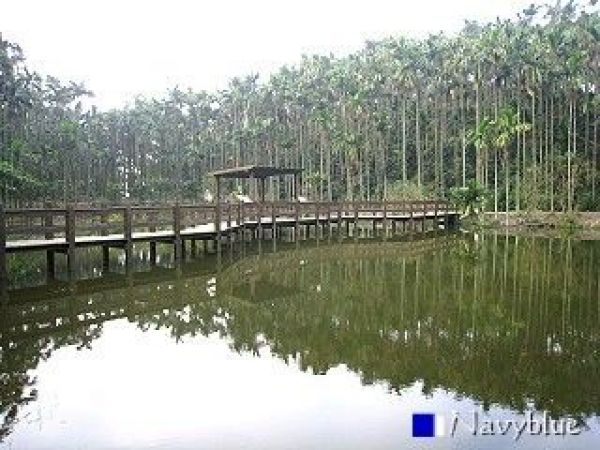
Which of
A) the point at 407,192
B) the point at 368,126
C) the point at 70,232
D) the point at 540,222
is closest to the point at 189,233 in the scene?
the point at 70,232

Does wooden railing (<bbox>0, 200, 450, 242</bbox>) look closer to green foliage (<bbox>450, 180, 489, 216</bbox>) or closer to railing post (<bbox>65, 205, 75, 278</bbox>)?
railing post (<bbox>65, 205, 75, 278</bbox>)

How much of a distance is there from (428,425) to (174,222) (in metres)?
14.9

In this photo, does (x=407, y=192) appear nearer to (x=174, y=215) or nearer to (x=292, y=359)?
(x=174, y=215)

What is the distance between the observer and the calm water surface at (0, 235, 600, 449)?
6316mm

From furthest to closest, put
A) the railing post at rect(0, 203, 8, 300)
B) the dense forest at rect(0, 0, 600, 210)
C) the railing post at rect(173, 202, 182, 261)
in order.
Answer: the dense forest at rect(0, 0, 600, 210) → the railing post at rect(173, 202, 182, 261) → the railing post at rect(0, 203, 8, 300)

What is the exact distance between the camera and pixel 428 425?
6.31 m

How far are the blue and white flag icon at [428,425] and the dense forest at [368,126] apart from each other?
3102 cm

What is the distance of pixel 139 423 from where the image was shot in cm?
644

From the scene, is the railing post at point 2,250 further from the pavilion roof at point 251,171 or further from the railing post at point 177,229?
the pavilion roof at point 251,171

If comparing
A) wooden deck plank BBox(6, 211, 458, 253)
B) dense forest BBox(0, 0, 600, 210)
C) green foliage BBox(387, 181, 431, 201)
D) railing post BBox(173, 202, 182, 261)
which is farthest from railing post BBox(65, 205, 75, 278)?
green foliage BBox(387, 181, 431, 201)

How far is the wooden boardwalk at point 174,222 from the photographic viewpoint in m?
15.7

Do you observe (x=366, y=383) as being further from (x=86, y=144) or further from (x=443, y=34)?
(x=86, y=144)

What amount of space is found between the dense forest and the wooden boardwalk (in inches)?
245

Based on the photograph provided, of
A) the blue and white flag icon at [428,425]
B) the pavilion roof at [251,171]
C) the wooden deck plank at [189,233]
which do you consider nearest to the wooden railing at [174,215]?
the wooden deck plank at [189,233]
